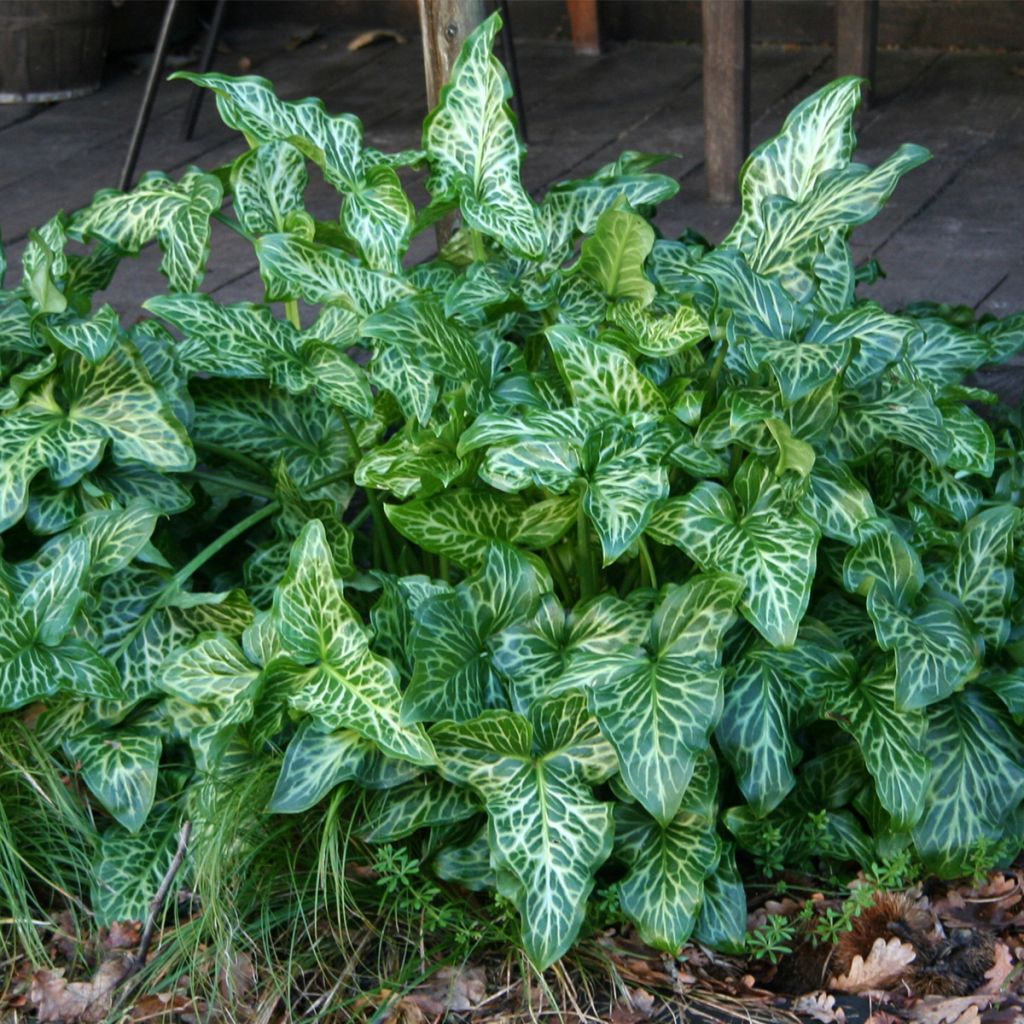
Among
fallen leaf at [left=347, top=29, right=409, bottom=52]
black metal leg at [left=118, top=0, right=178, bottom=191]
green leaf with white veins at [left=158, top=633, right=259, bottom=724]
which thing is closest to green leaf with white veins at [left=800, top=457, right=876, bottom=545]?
green leaf with white veins at [left=158, top=633, right=259, bottom=724]

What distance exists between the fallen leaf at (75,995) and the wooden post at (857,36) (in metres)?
2.70

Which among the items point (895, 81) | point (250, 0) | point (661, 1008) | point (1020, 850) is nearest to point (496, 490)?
point (661, 1008)

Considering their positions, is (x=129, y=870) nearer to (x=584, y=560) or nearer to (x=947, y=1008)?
(x=584, y=560)

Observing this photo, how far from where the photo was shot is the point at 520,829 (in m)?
1.76

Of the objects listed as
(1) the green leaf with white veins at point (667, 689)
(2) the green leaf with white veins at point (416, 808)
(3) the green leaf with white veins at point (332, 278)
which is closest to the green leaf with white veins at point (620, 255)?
(3) the green leaf with white veins at point (332, 278)

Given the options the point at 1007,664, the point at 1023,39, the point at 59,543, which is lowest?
the point at 1023,39

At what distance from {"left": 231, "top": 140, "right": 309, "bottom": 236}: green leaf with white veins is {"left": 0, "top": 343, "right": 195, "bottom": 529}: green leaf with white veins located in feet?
0.88

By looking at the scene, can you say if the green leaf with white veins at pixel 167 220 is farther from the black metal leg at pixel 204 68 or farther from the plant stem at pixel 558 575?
the black metal leg at pixel 204 68

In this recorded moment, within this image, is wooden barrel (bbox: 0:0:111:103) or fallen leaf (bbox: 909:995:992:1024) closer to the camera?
fallen leaf (bbox: 909:995:992:1024)

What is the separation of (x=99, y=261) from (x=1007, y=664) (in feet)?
4.46

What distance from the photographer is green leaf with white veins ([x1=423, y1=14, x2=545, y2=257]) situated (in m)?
2.03

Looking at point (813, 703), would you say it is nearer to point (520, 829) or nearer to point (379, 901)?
point (520, 829)

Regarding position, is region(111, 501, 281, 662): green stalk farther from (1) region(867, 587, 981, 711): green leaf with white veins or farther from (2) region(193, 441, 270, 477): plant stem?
(1) region(867, 587, 981, 711): green leaf with white veins

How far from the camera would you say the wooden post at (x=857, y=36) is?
3.65 m
